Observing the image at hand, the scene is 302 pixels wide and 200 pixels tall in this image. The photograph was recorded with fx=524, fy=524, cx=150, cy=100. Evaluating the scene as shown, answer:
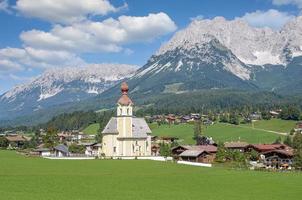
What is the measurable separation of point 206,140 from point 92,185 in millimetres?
120748

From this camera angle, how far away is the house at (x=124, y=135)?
122500 millimetres

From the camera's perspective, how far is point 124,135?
123312 mm

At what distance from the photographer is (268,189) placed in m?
55.7

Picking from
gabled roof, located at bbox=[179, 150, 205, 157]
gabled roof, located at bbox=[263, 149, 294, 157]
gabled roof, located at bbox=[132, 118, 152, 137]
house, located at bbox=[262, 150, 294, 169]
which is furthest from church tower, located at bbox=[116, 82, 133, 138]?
gabled roof, located at bbox=[263, 149, 294, 157]

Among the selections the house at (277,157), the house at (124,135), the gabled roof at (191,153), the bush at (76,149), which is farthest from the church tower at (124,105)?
the house at (277,157)

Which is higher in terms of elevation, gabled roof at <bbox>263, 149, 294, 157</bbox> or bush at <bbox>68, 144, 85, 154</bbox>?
bush at <bbox>68, 144, 85, 154</bbox>

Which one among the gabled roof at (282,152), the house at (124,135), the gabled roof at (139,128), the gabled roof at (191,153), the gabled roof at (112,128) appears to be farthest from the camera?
the gabled roof at (139,128)

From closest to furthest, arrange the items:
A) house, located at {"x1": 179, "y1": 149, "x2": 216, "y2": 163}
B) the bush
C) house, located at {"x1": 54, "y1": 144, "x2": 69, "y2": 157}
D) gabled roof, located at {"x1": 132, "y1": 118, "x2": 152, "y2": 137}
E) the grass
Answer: the grass → house, located at {"x1": 179, "y1": 149, "x2": 216, "y2": 163} → gabled roof, located at {"x1": 132, "y1": 118, "x2": 152, "y2": 137} → house, located at {"x1": 54, "y1": 144, "x2": 69, "y2": 157} → the bush

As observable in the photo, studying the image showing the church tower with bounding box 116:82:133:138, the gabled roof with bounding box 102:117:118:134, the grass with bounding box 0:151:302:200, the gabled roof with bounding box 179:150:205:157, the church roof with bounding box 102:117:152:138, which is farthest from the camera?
the gabled roof with bounding box 179:150:205:157

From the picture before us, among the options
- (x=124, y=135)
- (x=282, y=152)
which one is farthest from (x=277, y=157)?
(x=124, y=135)

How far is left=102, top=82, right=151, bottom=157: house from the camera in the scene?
122 m

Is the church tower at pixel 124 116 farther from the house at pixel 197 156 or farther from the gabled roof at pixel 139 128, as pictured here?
the house at pixel 197 156

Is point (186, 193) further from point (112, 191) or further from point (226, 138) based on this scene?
point (226, 138)

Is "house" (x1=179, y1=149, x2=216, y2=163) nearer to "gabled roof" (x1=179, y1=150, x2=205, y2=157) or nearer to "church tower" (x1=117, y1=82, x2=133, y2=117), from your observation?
"gabled roof" (x1=179, y1=150, x2=205, y2=157)
